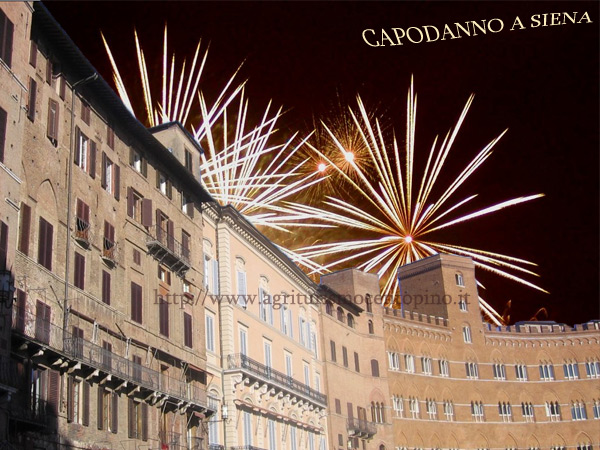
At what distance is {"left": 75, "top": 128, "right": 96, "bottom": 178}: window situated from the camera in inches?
1212

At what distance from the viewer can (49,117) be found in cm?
2883

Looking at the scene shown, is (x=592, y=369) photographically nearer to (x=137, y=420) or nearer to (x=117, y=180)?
(x=137, y=420)

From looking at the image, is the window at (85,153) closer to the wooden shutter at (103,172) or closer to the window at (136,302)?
the wooden shutter at (103,172)

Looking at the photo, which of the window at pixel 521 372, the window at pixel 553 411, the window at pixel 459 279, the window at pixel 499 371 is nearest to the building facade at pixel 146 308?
the window at pixel 499 371

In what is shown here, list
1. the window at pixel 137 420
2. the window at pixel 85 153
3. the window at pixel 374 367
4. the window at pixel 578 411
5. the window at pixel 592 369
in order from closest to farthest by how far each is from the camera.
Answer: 1. the window at pixel 85 153
2. the window at pixel 137 420
3. the window at pixel 374 367
4. the window at pixel 578 411
5. the window at pixel 592 369

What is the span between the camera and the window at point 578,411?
8450cm

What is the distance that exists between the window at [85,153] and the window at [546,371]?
65429 mm

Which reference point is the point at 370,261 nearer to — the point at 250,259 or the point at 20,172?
the point at 250,259

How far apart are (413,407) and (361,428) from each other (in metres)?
13.9

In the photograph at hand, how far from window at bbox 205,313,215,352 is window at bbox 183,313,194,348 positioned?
95.5 inches

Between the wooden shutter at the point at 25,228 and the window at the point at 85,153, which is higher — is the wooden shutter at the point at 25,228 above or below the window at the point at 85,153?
below

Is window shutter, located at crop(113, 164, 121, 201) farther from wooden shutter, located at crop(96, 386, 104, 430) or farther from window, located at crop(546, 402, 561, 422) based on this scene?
window, located at crop(546, 402, 561, 422)

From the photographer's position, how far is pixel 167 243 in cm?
3728

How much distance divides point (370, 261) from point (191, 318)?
58.9ft
